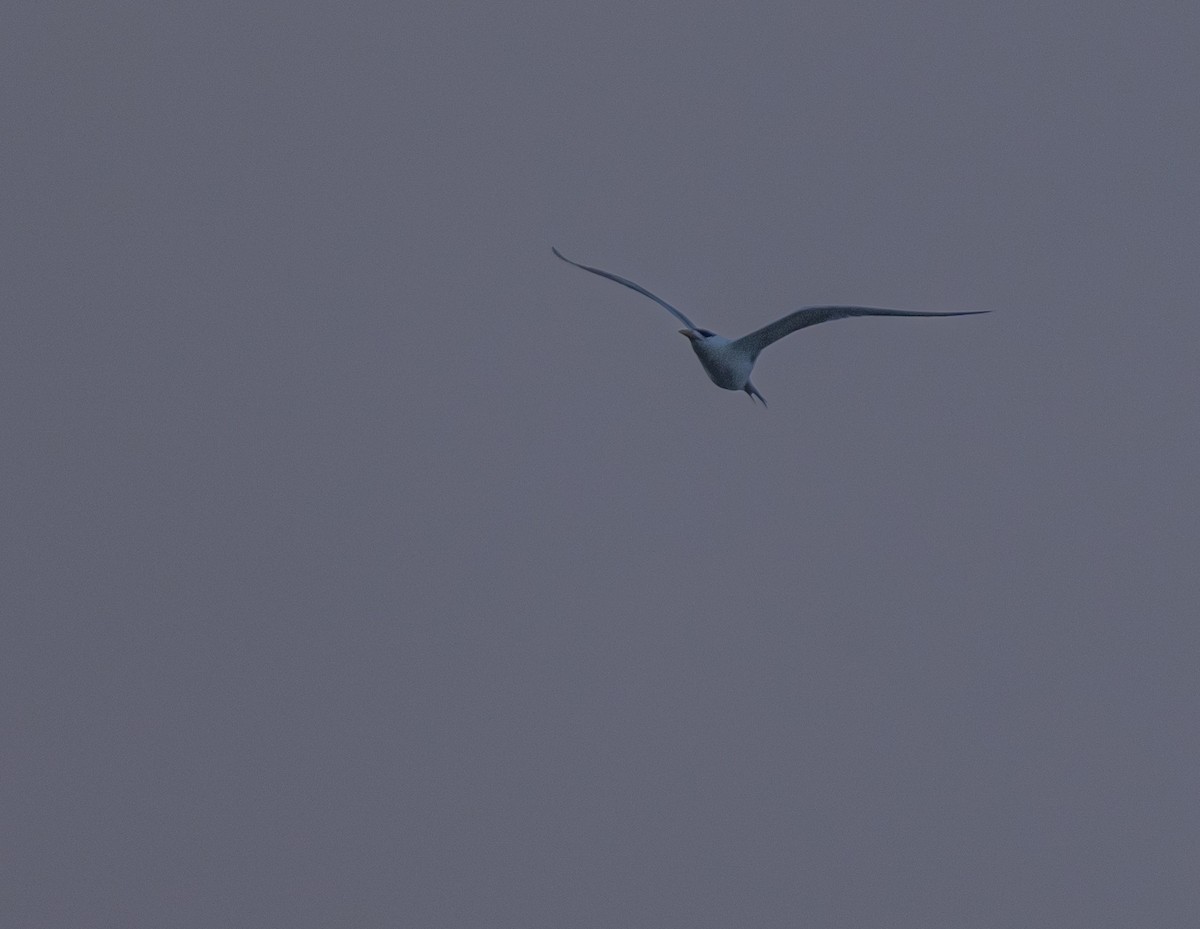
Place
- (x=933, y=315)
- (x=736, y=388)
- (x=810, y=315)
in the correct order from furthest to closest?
1. (x=736, y=388)
2. (x=810, y=315)
3. (x=933, y=315)

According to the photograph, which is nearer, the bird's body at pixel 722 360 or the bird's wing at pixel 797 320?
the bird's wing at pixel 797 320

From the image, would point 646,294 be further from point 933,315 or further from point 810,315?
point 933,315

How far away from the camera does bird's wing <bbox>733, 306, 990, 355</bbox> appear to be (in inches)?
887

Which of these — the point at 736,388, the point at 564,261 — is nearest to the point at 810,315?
the point at 736,388

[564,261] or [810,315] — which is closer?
[810,315]

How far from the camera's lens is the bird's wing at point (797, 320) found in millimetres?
22522

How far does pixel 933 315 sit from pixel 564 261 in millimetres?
6713

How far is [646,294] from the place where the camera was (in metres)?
26.2

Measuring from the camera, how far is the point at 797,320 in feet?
78.5

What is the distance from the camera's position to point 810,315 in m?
23.6

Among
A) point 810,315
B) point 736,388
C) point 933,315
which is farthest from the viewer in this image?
point 736,388

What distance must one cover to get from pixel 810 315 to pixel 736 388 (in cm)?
193

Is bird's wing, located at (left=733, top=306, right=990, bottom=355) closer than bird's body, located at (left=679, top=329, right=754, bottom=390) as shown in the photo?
Yes

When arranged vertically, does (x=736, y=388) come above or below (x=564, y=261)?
below
